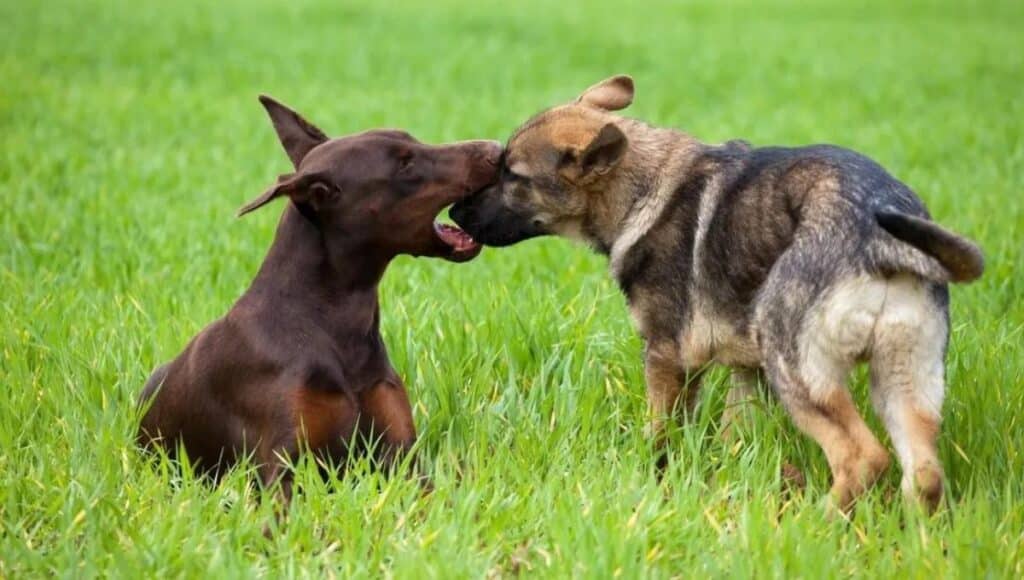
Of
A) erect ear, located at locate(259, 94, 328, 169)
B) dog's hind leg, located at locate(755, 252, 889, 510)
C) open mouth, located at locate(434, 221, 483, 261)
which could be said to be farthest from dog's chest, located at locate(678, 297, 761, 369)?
Answer: erect ear, located at locate(259, 94, 328, 169)

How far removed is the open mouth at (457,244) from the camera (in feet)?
16.9

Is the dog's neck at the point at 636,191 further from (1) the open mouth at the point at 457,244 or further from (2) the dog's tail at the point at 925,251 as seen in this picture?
(2) the dog's tail at the point at 925,251

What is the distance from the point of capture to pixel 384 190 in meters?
4.97

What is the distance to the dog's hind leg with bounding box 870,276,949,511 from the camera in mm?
4398

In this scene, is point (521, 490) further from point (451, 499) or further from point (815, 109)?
point (815, 109)

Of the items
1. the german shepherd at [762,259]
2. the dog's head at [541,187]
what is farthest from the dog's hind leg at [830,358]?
the dog's head at [541,187]

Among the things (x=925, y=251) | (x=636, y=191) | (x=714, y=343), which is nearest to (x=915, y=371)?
(x=925, y=251)

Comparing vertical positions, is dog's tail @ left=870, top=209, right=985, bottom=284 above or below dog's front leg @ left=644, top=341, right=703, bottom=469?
above

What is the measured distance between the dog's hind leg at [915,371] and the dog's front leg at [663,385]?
0.91 metres

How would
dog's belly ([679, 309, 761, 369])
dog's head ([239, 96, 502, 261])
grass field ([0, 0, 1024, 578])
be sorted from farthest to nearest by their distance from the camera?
dog's belly ([679, 309, 761, 369]) < dog's head ([239, 96, 502, 261]) < grass field ([0, 0, 1024, 578])

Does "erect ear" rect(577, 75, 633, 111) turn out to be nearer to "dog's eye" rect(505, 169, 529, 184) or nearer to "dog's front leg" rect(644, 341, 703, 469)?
"dog's eye" rect(505, 169, 529, 184)

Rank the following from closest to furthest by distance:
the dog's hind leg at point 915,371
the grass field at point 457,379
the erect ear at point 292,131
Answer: the grass field at point 457,379 → the dog's hind leg at point 915,371 → the erect ear at point 292,131

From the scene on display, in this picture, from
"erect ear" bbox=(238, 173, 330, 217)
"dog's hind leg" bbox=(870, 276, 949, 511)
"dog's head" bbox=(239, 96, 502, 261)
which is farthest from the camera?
"dog's head" bbox=(239, 96, 502, 261)

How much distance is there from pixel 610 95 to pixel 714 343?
1388mm
